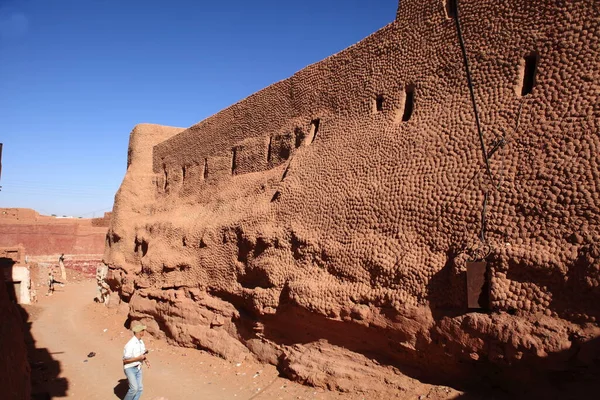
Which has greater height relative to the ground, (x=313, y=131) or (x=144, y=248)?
(x=313, y=131)

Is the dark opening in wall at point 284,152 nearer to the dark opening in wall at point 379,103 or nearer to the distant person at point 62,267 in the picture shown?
the dark opening in wall at point 379,103

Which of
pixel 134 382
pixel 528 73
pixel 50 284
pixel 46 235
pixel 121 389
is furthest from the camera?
pixel 46 235

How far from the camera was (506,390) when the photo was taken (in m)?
5.08

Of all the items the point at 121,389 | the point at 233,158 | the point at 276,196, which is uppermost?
the point at 233,158

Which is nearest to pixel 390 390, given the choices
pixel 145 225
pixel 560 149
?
pixel 560 149

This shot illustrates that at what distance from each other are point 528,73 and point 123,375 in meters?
9.42

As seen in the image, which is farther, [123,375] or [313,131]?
[123,375]

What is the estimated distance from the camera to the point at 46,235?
23.5m

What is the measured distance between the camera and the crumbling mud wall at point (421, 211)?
4.93m

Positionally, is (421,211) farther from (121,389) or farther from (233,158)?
(121,389)

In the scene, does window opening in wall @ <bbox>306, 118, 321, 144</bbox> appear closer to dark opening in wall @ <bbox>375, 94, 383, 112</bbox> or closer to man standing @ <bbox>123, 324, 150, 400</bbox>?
dark opening in wall @ <bbox>375, 94, 383, 112</bbox>

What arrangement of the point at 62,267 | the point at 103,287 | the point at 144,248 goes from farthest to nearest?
the point at 62,267, the point at 103,287, the point at 144,248

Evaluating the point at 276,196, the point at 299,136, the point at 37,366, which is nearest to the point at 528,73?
the point at 299,136

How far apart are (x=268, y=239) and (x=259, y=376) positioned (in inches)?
100.0
